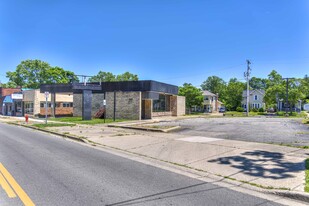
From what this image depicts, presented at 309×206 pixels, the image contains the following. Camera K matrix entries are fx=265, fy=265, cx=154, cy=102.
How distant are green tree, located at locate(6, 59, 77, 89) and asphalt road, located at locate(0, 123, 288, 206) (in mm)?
76982

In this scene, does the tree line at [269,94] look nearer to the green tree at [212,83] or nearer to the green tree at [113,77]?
→ the green tree at [113,77]

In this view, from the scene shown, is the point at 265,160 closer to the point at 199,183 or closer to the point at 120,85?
the point at 199,183

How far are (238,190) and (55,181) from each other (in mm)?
4231

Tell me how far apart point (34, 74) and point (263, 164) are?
85.2 metres

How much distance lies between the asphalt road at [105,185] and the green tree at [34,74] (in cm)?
7698

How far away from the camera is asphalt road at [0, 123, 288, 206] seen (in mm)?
5137

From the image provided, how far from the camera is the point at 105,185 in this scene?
6.09 m

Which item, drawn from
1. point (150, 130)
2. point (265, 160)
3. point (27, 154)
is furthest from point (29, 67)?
point (265, 160)

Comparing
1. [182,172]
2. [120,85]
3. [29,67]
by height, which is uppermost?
[29,67]

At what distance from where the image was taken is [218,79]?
123 meters

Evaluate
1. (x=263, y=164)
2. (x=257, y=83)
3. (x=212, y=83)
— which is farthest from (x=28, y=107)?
(x=257, y=83)

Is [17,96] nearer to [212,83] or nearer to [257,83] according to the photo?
[212,83]

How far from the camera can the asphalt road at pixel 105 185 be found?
16.9ft

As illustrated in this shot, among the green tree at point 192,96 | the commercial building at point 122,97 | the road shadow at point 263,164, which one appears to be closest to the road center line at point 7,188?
the road shadow at point 263,164
